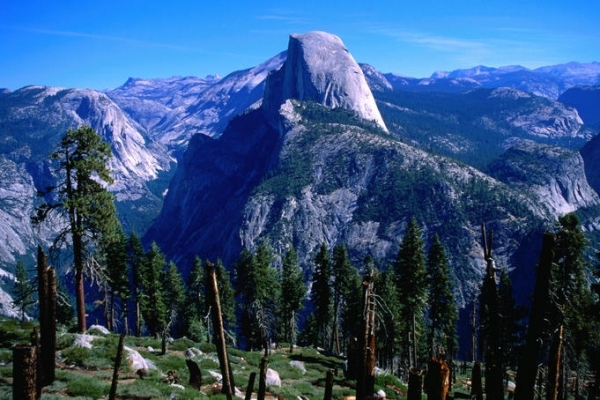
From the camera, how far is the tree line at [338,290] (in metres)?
25.2

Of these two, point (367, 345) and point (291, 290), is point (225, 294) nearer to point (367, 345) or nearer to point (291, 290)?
point (291, 290)

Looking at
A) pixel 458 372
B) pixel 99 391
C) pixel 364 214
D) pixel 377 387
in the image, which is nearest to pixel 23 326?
pixel 99 391

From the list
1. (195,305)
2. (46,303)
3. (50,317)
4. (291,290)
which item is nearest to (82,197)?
(50,317)

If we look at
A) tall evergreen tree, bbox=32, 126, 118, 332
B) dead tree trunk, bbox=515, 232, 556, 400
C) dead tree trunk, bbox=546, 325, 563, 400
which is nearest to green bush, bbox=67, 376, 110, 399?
tall evergreen tree, bbox=32, 126, 118, 332

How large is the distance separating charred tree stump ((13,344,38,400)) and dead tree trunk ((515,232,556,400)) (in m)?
9.47

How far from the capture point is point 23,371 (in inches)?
294

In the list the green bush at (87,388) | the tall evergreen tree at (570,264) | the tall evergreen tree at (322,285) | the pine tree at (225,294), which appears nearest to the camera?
the green bush at (87,388)

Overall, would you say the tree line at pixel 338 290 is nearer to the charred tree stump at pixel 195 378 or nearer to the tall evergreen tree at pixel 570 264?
the tall evergreen tree at pixel 570 264

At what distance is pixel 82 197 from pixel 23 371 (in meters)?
21.1

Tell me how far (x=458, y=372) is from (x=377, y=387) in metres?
49.1

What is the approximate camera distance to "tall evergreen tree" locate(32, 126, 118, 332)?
26.5m

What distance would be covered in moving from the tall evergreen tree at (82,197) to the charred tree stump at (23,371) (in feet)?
66.7

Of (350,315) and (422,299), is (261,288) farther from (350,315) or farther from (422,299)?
(422,299)

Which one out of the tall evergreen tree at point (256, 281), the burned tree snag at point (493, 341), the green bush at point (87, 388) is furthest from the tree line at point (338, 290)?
the green bush at point (87, 388)
